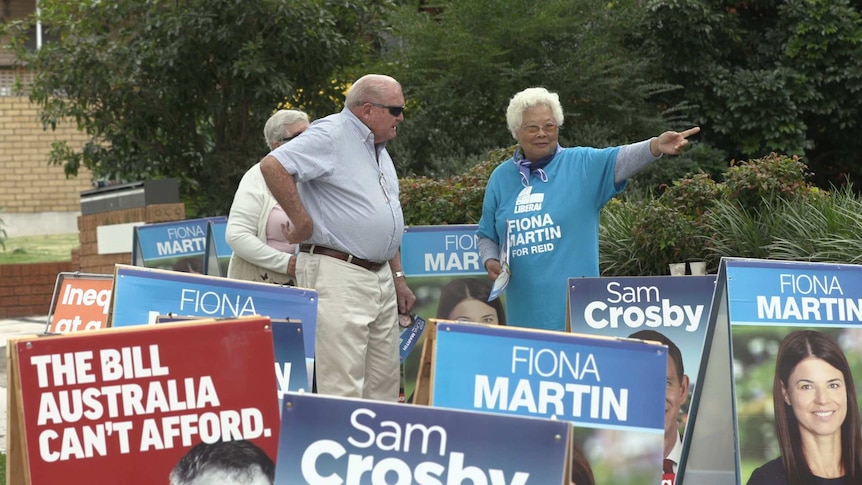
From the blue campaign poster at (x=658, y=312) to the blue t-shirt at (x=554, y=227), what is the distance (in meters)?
0.11

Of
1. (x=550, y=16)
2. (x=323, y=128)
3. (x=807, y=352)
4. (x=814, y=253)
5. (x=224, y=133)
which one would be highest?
(x=550, y=16)

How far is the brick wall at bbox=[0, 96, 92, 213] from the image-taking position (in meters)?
30.4

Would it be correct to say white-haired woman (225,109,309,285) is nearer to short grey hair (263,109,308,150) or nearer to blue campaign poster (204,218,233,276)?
short grey hair (263,109,308,150)

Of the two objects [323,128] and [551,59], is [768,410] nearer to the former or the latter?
[323,128]

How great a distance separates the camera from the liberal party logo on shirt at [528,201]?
18.0ft

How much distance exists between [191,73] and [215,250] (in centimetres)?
396

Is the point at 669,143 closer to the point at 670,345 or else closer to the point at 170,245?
the point at 670,345

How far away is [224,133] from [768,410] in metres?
10.1

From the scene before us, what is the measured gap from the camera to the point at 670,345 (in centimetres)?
561

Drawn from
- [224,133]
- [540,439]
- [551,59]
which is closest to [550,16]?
[551,59]

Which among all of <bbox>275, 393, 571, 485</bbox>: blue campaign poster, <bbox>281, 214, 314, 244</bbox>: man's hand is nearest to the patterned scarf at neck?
<bbox>281, 214, 314, 244</bbox>: man's hand

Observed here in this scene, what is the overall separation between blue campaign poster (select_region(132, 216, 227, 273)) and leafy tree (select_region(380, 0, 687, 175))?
3295mm

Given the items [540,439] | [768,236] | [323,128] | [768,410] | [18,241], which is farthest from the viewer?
[18,241]

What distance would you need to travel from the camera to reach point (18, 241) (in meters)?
28.8
